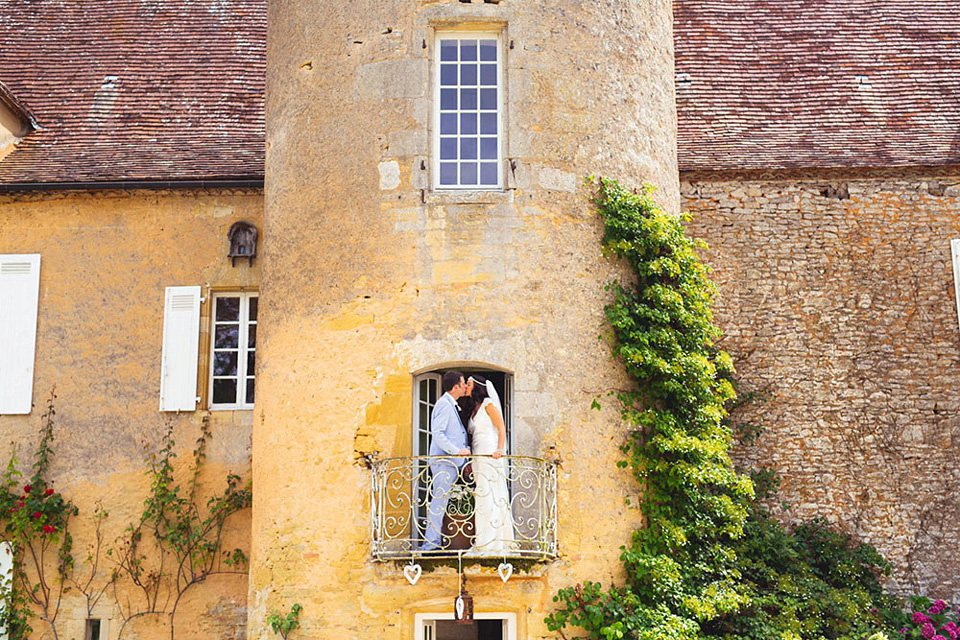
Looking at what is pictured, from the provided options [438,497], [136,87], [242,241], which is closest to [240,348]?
[242,241]

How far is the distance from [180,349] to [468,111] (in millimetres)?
4096

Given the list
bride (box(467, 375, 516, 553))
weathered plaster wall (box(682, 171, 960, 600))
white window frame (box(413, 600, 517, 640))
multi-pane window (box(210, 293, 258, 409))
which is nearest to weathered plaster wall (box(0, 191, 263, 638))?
multi-pane window (box(210, 293, 258, 409))

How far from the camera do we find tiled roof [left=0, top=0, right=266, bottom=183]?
13.8m

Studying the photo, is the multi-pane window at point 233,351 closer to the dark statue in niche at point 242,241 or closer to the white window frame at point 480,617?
the dark statue in niche at point 242,241

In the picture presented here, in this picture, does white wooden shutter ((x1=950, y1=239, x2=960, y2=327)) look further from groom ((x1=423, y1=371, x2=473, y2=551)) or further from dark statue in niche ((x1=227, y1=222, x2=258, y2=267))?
dark statue in niche ((x1=227, y1=222, x2=258, y2=267))

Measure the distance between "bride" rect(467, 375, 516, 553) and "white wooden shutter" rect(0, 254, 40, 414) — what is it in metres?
5.44

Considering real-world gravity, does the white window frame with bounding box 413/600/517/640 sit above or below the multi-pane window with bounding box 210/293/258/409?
below

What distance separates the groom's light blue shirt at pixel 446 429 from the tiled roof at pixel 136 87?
4276 mm

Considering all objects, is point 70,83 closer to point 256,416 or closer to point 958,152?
point 256,416

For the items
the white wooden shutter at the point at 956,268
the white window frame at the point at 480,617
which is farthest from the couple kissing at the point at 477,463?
the white wooden shutter at the point at 956,268

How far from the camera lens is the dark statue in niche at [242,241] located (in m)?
13.4

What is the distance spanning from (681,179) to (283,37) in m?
4.57

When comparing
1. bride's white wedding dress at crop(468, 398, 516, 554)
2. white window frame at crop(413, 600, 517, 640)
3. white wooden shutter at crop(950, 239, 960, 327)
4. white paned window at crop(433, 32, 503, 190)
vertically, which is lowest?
white window frame at crop(413, 600, 517, 640)

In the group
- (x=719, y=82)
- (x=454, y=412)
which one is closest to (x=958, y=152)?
(x=719, y=82)
